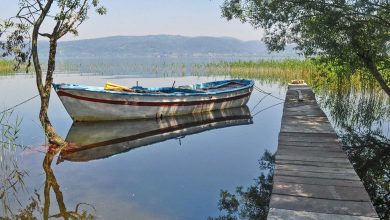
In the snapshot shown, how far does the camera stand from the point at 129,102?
52.2 ft

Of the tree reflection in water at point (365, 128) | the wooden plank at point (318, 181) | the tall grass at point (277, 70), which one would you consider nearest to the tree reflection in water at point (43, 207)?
the wooden plank at point (318, 181)

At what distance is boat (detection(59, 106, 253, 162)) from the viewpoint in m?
12.1

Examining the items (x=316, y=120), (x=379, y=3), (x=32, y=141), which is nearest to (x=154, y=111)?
→ (x=32, y=141)

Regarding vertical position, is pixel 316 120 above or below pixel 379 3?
below

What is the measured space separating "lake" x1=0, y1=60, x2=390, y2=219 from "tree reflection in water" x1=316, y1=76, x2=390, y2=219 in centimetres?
3

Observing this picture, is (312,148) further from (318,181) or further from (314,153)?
(318,181)

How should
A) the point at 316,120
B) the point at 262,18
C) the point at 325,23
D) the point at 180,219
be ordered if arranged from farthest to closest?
the point at 262,18
the point at 316,120
the point at 325,23
the point at 180,219

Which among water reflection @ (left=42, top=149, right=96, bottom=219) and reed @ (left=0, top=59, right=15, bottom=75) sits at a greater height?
reed @ (left=0, top=59, right=15, bottom=75)

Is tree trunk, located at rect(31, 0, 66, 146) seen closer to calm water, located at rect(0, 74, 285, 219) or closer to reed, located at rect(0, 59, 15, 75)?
calm water, located at rect(0, 74, 285, 219)

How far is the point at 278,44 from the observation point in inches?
503

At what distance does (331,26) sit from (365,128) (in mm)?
6168

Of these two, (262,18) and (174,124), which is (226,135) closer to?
(174,124)

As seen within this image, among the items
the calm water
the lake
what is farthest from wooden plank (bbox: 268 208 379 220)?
→ the calm water

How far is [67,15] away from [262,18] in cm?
630
